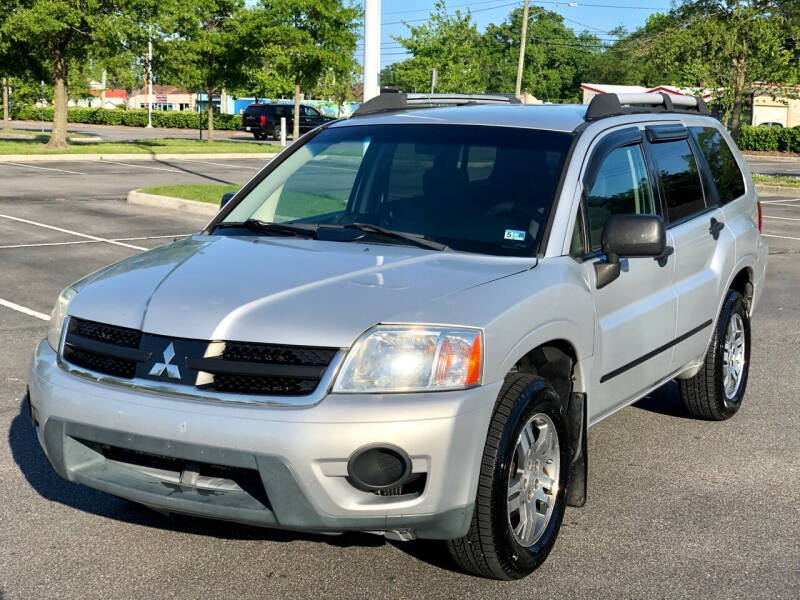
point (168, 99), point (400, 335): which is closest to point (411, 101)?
point (400, 335)

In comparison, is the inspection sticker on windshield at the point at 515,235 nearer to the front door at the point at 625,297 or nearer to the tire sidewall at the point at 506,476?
the front door at the point at 625,297

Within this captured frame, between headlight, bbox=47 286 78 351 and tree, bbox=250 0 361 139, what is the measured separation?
3643 cm

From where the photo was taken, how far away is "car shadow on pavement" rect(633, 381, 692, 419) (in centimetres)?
633

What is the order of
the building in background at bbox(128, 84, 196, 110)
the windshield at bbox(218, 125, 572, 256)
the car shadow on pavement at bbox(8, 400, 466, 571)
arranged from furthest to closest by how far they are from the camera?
the building in background at bbox(128, 84, 196, 110) < the windshield at bbox(218, 125, 572, 256) < the car shadow on pavement at bbox(8, 400, 466, 571)

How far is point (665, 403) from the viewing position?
6.56 metres

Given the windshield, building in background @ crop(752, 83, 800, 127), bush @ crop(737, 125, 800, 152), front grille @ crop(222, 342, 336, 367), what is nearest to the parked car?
bush @ crop(737, 125, 800, 152)

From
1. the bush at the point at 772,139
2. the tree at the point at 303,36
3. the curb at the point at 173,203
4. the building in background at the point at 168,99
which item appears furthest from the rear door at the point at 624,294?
the building in background at the point at 168,99

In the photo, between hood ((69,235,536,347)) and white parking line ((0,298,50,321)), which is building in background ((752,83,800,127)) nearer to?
white parking line ((0,298,50,321))

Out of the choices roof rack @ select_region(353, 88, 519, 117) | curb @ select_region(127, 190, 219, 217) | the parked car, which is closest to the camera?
roof rack @ select_region(353, 88, 519, 117)

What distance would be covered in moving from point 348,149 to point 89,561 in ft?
7.82

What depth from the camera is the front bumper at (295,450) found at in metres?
3.35

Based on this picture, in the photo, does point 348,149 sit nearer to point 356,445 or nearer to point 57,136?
point 356,445

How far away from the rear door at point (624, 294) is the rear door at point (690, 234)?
12 centimetres

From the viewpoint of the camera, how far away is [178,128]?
220 ft
